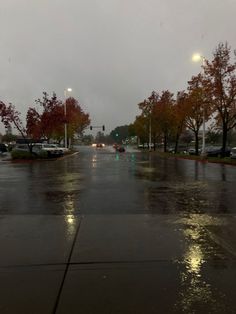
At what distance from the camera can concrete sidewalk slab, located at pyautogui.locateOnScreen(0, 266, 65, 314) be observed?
4.89 m

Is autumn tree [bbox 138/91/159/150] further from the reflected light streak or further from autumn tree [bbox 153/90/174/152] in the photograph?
the reflected light streak

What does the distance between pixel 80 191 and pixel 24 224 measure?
20.1 feet

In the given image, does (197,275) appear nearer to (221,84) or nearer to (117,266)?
(117,266)

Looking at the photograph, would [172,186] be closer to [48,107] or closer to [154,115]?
[48,107]

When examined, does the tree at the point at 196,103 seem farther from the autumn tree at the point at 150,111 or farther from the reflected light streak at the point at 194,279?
the reflected light streak at the point at 194,279

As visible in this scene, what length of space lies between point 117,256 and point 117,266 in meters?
0.51

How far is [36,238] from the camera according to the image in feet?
26.6

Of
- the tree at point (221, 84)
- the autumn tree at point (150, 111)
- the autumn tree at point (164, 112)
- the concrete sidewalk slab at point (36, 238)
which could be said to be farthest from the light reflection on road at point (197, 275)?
the autumn tree at point (150, 111)

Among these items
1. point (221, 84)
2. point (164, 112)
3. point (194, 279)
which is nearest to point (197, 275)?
point (194, 279)

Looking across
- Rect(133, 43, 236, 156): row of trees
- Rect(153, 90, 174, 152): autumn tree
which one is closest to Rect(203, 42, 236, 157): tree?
Rect(133, 43, 236, 156): row of trees

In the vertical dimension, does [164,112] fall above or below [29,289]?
above

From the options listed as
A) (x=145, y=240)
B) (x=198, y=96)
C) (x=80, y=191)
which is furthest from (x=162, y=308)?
(x=198, y=96)

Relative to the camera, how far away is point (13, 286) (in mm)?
5570

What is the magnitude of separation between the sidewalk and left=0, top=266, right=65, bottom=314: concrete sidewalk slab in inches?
0.4
